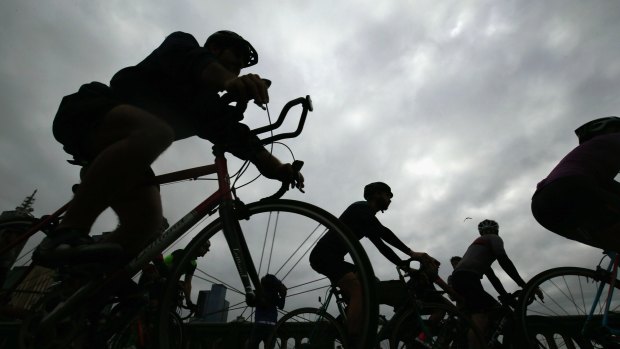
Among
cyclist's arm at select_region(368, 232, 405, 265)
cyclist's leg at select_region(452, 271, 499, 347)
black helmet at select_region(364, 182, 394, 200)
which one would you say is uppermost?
black helmet at select_region(364, 182, 394, 200)

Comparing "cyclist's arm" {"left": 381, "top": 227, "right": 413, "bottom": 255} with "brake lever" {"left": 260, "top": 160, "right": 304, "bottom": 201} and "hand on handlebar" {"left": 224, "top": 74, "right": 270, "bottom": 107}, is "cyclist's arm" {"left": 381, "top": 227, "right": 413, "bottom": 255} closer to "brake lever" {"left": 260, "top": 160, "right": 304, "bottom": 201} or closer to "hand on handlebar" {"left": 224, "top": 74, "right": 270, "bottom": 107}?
"brake lever" {"left": 260, "top": 160, "right": 304, "bottom": 201}

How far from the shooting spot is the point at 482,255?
4371mm

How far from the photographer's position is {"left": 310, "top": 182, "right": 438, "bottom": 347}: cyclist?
3.08m

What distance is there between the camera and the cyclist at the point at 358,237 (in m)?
3.08

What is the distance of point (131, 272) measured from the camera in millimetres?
1660

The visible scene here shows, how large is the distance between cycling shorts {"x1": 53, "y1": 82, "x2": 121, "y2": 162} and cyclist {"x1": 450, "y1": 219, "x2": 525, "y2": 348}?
4.25 m

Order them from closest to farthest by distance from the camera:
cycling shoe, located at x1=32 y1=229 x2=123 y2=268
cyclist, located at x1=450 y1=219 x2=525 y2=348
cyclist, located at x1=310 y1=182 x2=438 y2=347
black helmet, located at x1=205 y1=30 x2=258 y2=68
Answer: cycling shoe, located at x1=32 y1=229 x2=123 y2=268 → black helmet, located at x1=205 y1=30 x2=258 y2=68 → cyclist, located at x1=310 y1=182 x2=438 y2=347 → cyclist, located at x1=450 y1=219 x2=525 y2=348

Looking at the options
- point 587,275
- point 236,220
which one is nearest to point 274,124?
point 236,220

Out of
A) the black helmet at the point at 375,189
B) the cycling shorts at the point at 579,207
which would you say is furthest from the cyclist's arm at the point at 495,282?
the black helmet at the point at 375,189

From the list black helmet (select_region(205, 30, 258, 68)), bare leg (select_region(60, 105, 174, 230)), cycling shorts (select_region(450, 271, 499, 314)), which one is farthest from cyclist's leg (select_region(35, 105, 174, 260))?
cycling shorts (select_region(450, 271, 499, 314))

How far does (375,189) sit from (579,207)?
223 cm

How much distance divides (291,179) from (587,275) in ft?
11.3

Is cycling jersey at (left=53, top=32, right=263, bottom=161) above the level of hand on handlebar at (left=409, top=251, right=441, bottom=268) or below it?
above

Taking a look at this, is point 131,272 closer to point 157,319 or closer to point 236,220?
point 157,319
